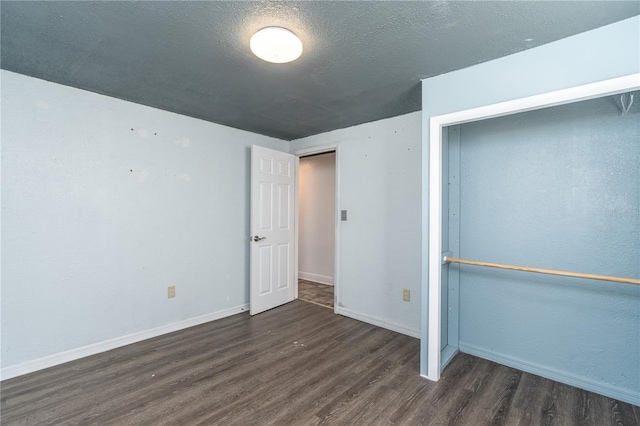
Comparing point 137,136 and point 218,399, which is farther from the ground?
point 137,136

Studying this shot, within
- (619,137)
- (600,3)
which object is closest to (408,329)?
(619,137)

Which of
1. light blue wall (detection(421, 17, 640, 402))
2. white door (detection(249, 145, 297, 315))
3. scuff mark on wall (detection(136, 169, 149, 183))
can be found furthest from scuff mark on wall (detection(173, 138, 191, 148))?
light blue wall (detection(421, 17, 640, 402))

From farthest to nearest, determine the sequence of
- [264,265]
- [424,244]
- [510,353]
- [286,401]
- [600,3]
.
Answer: [264,265] < [510,353] < [424,244] < [286,401] < [600,3]

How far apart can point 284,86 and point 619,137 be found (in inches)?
95.1

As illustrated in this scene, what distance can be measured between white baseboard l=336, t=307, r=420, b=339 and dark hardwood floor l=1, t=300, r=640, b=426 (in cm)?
28

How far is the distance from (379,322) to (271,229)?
1.73 m

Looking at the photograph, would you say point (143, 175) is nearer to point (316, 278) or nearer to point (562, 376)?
point (316, 278)

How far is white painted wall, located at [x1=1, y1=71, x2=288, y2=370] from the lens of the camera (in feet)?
7.32

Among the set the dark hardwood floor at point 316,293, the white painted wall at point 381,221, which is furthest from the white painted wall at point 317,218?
the white painted wall at point 381,221

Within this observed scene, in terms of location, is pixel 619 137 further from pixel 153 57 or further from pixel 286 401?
pixel 153 57

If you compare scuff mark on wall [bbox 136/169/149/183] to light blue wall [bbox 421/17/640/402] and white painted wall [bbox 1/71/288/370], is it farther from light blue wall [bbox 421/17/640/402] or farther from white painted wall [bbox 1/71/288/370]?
light blue wall [bbox 421/17/640/402]

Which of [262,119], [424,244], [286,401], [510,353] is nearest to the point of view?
[286,401]

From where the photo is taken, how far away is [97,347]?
2566 mm

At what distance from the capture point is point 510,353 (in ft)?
7.90
